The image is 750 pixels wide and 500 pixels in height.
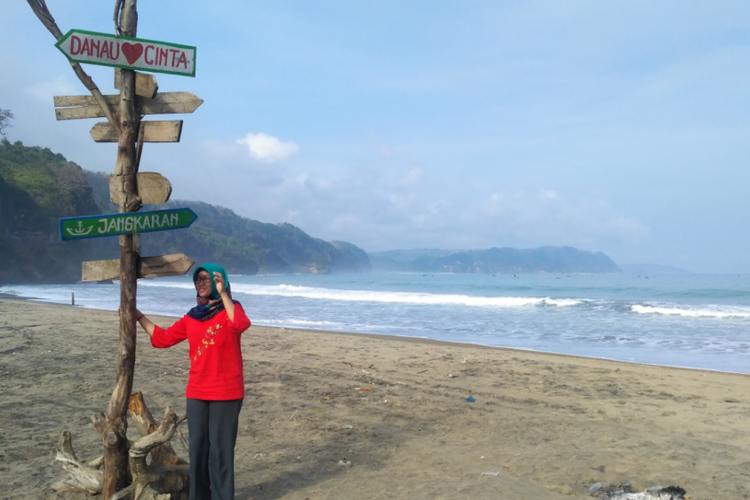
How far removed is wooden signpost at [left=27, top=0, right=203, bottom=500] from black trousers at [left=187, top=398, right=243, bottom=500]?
0.17 meters

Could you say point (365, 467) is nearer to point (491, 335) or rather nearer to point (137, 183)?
point (137, 183)

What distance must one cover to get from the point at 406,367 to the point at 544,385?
98.4 inches

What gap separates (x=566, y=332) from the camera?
18.2 m

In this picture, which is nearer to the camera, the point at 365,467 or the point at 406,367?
the point at 365,467

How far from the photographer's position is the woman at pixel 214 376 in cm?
334

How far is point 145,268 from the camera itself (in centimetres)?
360

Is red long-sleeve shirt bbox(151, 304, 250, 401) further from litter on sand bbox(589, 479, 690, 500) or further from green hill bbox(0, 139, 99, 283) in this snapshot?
green hill bbox(0, 139, 99, 283)

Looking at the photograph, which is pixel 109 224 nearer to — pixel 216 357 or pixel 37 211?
pixel 216 357

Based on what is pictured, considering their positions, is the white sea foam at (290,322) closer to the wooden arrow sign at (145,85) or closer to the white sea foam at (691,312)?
the wooden arrow sign at (145,85)

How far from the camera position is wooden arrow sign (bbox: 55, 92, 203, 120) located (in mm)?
3643

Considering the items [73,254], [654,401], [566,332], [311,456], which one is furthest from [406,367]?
[73,254]

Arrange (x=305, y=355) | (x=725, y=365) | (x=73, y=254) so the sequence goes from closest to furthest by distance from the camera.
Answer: (x=305, y=355) → (x=725, y=365) → (x=73, y=254)

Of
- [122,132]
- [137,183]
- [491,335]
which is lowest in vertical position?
[491,335]

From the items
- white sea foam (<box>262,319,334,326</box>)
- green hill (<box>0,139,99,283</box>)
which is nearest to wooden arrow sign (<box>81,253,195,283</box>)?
white sea foam (<box>262,319,334,326</box>)
